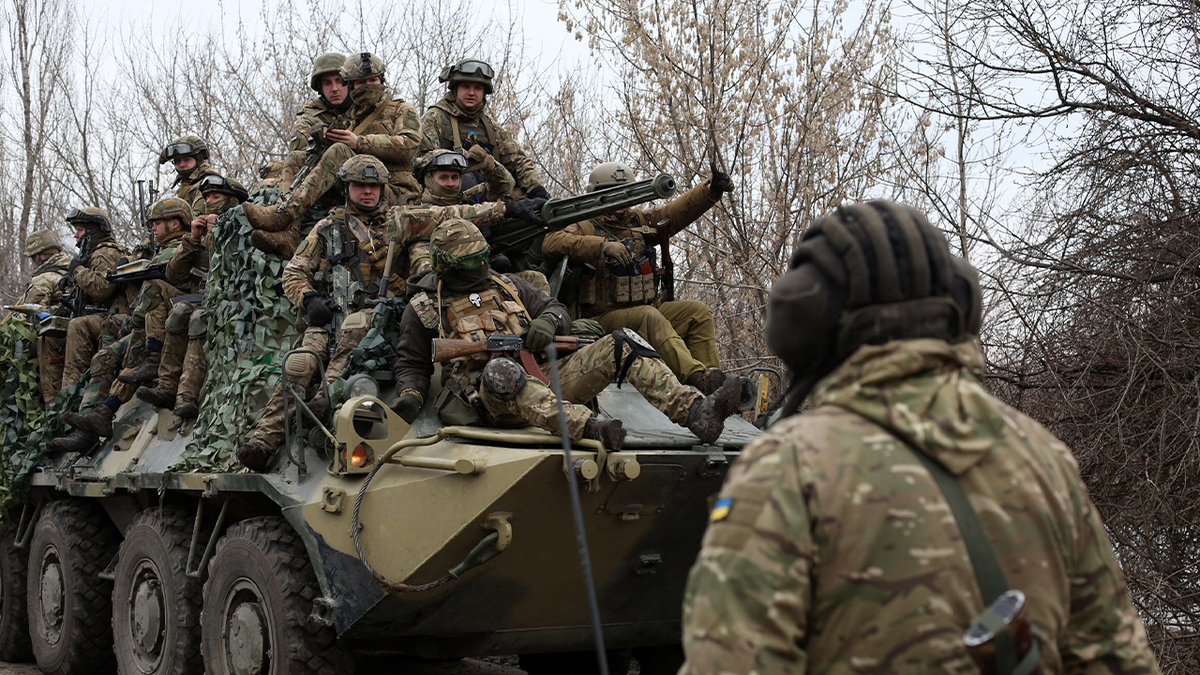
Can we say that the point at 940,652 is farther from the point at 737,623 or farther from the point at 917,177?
the point at 917,177

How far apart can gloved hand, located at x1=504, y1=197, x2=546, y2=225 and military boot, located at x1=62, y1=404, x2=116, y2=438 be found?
376cm

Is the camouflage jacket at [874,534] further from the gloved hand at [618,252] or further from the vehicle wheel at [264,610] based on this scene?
the gloved hand at [618,252]

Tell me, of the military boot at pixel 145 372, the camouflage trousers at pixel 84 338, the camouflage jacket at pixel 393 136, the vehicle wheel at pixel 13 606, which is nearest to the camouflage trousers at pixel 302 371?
the camouflage jacket at pixel 393 136

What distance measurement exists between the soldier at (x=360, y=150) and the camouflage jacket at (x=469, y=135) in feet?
0.39

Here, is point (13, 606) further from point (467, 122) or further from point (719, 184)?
point (719, 184)

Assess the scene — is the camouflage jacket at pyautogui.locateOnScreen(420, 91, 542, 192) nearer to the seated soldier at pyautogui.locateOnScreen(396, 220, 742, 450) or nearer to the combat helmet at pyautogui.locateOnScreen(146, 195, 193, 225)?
the seated soldier at pyautogui.locateOnScreen(396, 220, 742, 450)

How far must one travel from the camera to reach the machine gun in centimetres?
623

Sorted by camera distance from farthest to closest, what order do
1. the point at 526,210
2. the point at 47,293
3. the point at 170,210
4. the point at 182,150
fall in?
the point at 47,293, the point at 182,150, the point at 170,210, the point at 526,210

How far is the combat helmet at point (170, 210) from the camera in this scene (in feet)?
31.2

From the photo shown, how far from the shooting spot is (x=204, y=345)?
7.79 metres

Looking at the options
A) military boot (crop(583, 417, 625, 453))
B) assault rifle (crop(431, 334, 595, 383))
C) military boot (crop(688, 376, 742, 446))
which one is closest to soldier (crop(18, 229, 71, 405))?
assault rifle (crop(431, 334, 595, 383))

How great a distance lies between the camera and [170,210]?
9.55m

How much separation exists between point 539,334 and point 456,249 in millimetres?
581

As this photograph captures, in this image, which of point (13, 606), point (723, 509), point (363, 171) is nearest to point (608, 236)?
point (363, 171)
